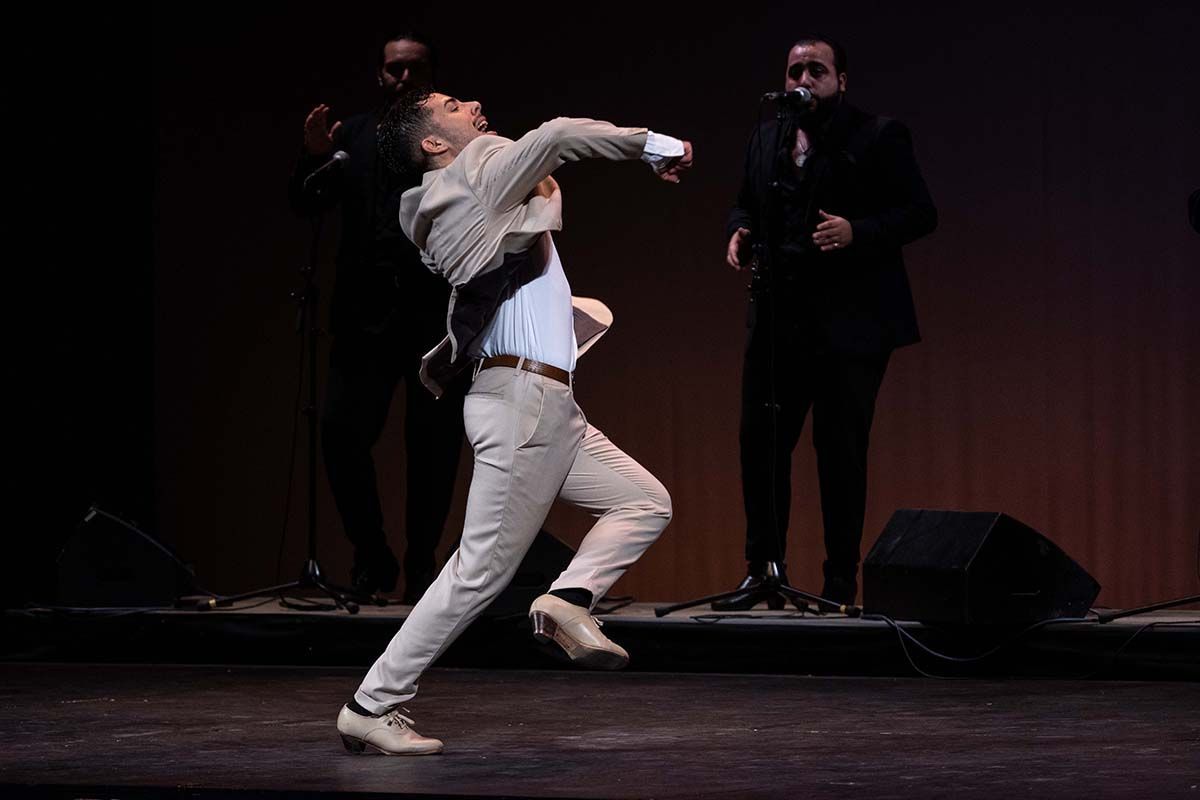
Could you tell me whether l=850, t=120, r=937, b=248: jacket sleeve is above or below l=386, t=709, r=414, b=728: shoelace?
above

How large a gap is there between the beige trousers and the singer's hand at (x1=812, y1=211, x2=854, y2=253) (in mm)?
1609

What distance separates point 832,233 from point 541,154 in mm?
1839

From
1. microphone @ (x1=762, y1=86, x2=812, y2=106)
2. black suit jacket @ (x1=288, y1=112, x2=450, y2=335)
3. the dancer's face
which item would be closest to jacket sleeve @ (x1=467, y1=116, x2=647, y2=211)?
the dancer's face

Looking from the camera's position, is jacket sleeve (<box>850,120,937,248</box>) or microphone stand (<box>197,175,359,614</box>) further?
microphone stand (<box>197,175,359,614</box>)

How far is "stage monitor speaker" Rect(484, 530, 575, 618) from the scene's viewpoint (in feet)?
18.1

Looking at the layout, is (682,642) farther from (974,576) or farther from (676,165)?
(676,165)

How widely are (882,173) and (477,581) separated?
2369 mm

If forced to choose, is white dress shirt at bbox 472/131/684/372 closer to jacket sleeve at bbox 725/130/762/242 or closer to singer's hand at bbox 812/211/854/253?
singer's hand at bbox 812/211/854/253

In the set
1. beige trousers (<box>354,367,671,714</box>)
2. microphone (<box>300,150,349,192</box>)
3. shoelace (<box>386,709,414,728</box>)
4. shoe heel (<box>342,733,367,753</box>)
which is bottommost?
shoe heel (<box>342,733,367,753</box>)

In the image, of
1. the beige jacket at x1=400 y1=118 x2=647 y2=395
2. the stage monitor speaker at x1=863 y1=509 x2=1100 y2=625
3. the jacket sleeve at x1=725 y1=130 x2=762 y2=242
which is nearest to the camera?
the beige jacket at x1=400 y1=118 x2=647 y2=395

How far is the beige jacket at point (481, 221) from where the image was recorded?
3619mm

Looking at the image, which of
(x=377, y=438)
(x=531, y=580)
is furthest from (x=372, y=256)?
(x=531, y=580)

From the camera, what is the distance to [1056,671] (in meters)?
5.11

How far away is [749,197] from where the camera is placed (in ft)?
18.2
